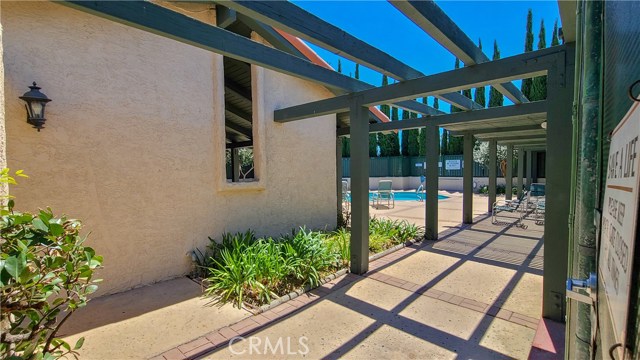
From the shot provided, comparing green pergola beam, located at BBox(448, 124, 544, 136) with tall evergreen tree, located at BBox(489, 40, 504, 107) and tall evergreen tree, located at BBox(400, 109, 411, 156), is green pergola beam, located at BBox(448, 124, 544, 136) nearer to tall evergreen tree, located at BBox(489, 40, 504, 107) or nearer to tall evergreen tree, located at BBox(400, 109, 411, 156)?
tall evergreen tree, located at BBox(489, 40, 504, 107)

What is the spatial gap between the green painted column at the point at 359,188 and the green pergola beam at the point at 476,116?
2.75 m

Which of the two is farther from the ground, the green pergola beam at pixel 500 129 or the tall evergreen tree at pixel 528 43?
the tall evergreen tree at pixel 528 43

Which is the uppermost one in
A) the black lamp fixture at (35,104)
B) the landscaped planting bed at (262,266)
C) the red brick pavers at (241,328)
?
the black lamp fixture at (35,104)

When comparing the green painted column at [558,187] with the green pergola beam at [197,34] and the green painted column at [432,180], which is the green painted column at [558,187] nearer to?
the green pergola beam at [197,34]

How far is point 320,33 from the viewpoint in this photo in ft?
9.42

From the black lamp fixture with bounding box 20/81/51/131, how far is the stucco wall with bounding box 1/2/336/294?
0.47 feet

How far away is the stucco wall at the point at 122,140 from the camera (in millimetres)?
3258

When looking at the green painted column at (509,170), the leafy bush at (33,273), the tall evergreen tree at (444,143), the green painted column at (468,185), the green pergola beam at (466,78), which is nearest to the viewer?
the leafy bush at (33,273)

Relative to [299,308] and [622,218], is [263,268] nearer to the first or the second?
[299,308]

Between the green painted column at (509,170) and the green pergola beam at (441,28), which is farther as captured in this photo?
the green painted column at (509,170)

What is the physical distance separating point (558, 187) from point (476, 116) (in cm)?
337

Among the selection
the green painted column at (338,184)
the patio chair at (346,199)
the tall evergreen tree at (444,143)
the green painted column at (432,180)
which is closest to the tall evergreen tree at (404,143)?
the tall evergreen tree at (444,143)

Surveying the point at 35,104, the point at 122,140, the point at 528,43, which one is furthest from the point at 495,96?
the point at 35,104

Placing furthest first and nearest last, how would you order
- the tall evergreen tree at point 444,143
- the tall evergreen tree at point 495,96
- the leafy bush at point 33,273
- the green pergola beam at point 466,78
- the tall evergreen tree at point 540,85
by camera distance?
A: 1. the tall evergreen tree at point 444,143
2. the tall evergreen tree at point 495,96
3. the tall evergreen tree at point 540,85
4. the green pergola beam at point 466,78
5. the leafy bush at point 33,273
